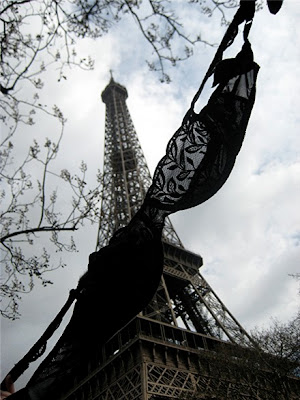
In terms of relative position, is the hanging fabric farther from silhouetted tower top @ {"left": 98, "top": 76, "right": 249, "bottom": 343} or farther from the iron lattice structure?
silhouetted tower top @ {"left": 98, "top": 76, "right": 249, "bottom": 343}

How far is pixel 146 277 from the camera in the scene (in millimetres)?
1694

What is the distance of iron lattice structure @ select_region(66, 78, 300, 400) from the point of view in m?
13.9

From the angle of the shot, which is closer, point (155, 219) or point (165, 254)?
point (155, 219)

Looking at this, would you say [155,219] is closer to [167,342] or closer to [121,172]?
[167,342]

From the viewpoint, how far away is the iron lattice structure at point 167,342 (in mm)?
13906

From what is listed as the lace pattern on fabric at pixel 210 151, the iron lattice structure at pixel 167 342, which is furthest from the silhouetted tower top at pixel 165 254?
the lace pattern on fabric at pixel 210 151

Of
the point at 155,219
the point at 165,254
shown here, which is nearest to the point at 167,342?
the point at 165,254

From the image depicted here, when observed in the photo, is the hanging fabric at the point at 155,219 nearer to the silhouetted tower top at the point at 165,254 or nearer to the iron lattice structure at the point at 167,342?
the iron lattice structure at the point at 167,342

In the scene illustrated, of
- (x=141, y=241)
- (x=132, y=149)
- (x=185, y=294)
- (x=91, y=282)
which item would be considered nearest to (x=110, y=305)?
(x=91, y=282)

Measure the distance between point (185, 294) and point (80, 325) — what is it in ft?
83.9

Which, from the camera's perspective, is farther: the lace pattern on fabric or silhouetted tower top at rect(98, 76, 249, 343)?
silhouetted tower top at rect(98, 76, 249, 343)

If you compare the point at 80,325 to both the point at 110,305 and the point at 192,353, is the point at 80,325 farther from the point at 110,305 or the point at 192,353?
the point at 192,353

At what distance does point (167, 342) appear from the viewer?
54.7ft

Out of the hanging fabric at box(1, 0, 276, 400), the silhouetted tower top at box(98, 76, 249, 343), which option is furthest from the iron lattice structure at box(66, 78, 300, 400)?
the hanging fabric at box(1, 0, 276, 400)
